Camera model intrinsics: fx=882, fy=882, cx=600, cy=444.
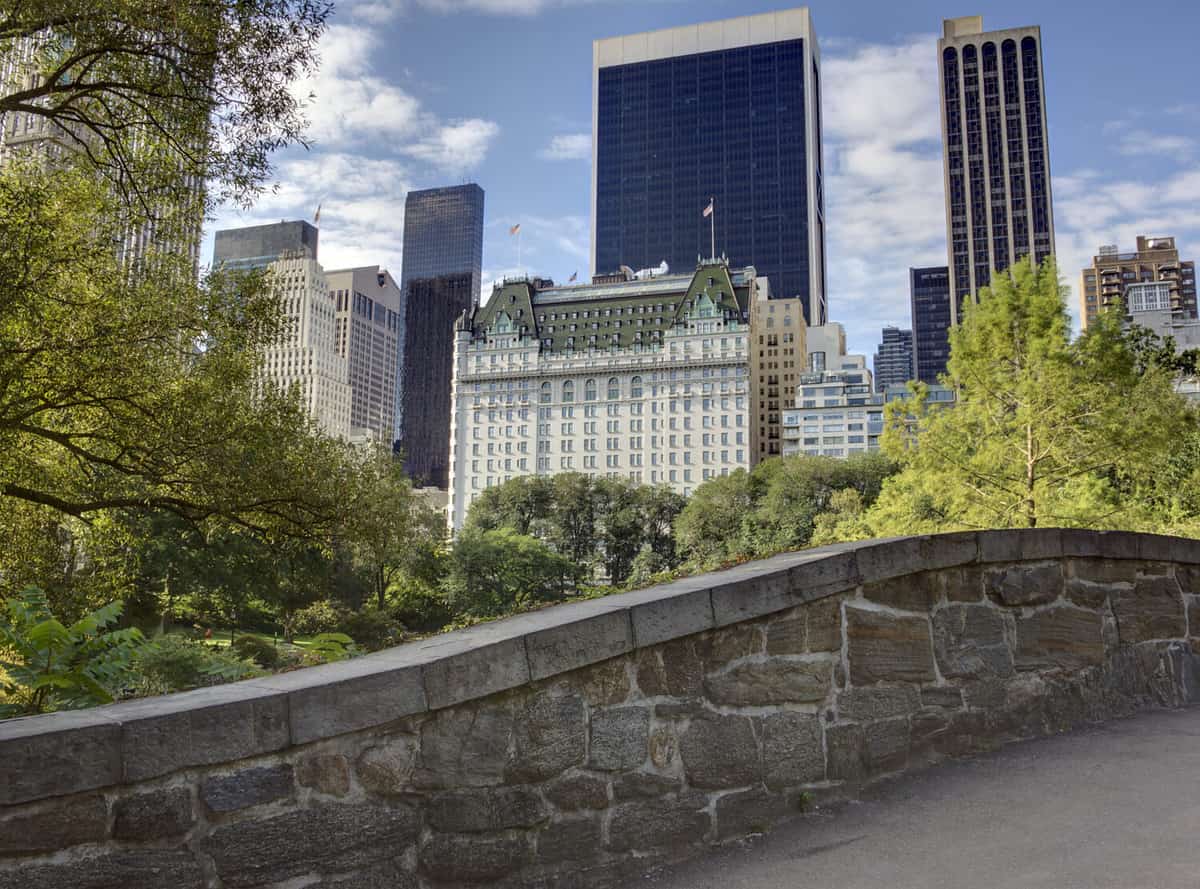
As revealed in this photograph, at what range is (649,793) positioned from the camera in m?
3.99

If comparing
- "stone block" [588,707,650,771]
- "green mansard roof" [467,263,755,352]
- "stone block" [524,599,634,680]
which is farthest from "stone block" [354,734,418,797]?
"green mansard roof" [467,263,755,352]

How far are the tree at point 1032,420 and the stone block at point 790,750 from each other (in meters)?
14.1

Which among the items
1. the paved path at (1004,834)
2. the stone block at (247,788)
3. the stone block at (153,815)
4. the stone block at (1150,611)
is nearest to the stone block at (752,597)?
the paved path at (1004,834)

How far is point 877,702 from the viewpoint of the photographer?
4.87 m

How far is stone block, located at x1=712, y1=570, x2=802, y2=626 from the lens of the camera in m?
4.28

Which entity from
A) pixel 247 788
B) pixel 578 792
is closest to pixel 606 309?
pixel 578 792

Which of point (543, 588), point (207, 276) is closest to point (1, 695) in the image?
point (207, 276)

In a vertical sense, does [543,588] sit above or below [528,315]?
below

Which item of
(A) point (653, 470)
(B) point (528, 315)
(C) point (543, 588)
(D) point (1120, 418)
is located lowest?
(C) point (543, 588)

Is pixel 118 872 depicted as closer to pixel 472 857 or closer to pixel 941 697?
pixel 472 857

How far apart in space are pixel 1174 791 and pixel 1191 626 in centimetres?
270

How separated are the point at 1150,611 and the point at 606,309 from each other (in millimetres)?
140291

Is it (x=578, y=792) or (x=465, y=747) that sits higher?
(x=465, y=747)

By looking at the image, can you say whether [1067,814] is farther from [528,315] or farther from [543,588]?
[528,315]
